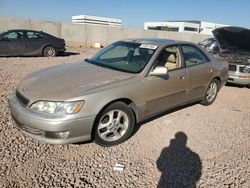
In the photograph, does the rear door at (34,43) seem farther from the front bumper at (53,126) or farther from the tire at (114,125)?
the tire at (114,125)

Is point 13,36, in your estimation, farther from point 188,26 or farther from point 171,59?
point 188,26

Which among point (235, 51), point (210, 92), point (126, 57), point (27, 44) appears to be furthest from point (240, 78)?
point (27, 44)

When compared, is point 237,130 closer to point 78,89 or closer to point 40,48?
point 78,89

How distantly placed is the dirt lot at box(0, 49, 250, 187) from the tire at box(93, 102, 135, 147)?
12 cm

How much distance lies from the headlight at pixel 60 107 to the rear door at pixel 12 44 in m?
9.45

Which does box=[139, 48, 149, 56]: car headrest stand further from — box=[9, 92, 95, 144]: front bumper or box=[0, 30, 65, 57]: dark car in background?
box=[0, 30, 65, 57]: dark car in background

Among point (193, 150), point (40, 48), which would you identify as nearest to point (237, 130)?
point (193, 150)

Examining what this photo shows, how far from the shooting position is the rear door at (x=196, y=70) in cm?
451

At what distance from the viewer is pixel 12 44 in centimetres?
1106

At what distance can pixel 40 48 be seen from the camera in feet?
38.5

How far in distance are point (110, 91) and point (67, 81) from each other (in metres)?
0.68

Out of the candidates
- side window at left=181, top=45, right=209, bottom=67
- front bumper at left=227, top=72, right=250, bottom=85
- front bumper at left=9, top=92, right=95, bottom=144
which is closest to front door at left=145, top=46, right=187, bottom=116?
side window at left=181, top=45, right=209, bottom=67

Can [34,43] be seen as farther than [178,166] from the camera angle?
Yes

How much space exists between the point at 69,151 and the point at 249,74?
5895mm
